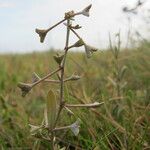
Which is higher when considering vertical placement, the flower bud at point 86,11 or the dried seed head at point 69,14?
the flower bud at point 86,11

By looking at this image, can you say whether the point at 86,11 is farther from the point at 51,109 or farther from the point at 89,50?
the point at 51,109

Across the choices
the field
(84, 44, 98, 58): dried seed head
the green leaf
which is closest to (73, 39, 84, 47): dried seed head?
(84, 44, 98, 58): dried seed head

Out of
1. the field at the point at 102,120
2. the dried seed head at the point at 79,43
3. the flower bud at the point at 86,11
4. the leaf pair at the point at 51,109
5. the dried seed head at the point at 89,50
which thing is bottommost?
the field at the point at 102,120

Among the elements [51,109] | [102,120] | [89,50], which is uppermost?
[89,50]

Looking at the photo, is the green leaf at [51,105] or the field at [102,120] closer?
the green leaf at [51,105]

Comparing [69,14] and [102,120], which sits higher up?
[69,14]

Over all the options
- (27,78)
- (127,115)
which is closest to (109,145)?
(127,115)

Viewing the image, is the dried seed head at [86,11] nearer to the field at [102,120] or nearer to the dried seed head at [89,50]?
the dried seed head at [89,50]

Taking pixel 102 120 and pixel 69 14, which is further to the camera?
pixel 102 120

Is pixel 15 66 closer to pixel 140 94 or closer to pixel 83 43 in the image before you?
pixel 140 94

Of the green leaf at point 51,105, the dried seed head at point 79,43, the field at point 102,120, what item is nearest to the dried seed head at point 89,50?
the dried seed head at point 79,43

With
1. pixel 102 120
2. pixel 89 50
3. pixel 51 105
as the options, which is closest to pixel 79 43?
pixel 89 50
